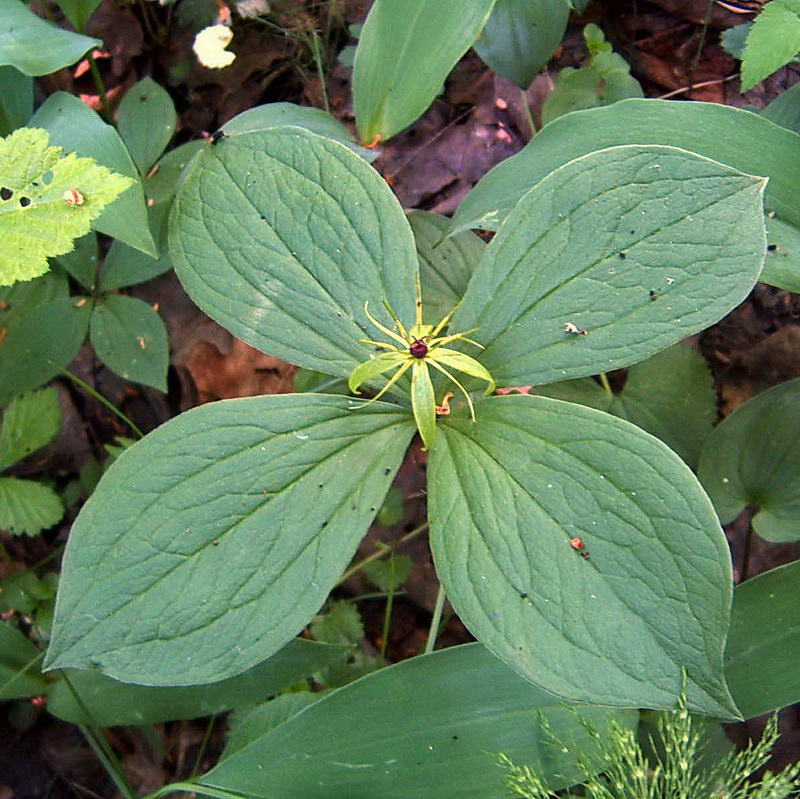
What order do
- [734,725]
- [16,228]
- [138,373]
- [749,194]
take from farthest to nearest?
[138,373]
[734,725]
[16,228]
[749,194]

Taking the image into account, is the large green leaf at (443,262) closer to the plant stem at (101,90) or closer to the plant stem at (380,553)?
the plant stem at (380,553)

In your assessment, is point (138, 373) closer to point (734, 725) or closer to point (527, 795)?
point (527, 795)

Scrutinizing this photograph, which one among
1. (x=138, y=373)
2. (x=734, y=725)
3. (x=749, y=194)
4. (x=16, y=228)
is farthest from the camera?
(x=138, y=373)

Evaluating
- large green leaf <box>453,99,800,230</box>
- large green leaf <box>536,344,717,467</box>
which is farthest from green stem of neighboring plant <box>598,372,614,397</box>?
large green leaf <box>453,99,800,230</box>

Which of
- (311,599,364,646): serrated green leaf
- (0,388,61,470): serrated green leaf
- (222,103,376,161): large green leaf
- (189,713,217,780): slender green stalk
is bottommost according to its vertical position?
(189,713,217,780): slender green stalk

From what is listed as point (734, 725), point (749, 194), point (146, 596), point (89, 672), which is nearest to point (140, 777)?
point (89, 672)

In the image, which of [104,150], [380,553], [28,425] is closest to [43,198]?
[104,150]

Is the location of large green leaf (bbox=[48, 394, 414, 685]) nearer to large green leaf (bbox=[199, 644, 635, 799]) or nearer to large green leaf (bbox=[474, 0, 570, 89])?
large green leaf (bbox=[199, 644, 635, 799])
